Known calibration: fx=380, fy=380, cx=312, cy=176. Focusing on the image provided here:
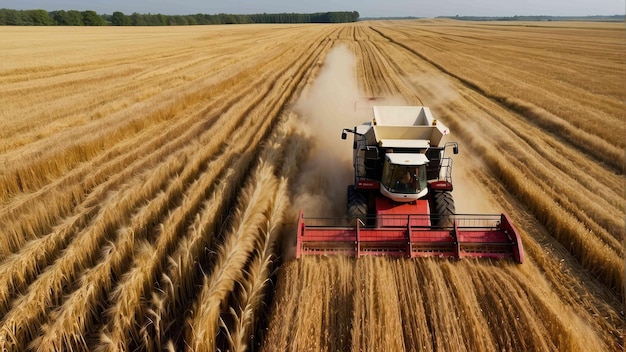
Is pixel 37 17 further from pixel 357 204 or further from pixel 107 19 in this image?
pixel 357 204

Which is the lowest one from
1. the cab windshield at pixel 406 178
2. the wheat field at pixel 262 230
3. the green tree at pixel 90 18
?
the wheat field at pixel 262 230

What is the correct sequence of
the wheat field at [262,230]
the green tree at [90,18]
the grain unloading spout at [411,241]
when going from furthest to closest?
the green tree at [90,18]
the grain unloading spout at [411,241]
the wheat field at [262,230]

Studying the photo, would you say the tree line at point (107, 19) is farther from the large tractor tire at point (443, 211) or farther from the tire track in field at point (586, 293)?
the tire track in field at point (586, 293)

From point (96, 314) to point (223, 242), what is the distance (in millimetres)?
2082

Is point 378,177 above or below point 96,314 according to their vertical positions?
above

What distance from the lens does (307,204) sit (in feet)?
25.8

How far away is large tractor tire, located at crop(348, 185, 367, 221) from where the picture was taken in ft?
22.4

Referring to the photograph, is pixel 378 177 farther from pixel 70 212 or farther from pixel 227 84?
A: pixel 227 84

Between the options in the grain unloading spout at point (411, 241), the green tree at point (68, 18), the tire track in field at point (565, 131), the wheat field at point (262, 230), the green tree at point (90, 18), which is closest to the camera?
the wheat field at point (262, 230)

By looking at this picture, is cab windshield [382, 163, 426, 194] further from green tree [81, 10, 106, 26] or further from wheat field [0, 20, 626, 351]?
green tree [81, 10, 106, 26]

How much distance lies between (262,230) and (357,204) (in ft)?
5.85

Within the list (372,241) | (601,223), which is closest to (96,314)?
(372,241)

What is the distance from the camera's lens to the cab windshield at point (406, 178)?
6.55 m

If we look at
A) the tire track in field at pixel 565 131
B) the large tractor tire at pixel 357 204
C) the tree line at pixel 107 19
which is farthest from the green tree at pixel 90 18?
the large tractor tire at pixel 357 204
